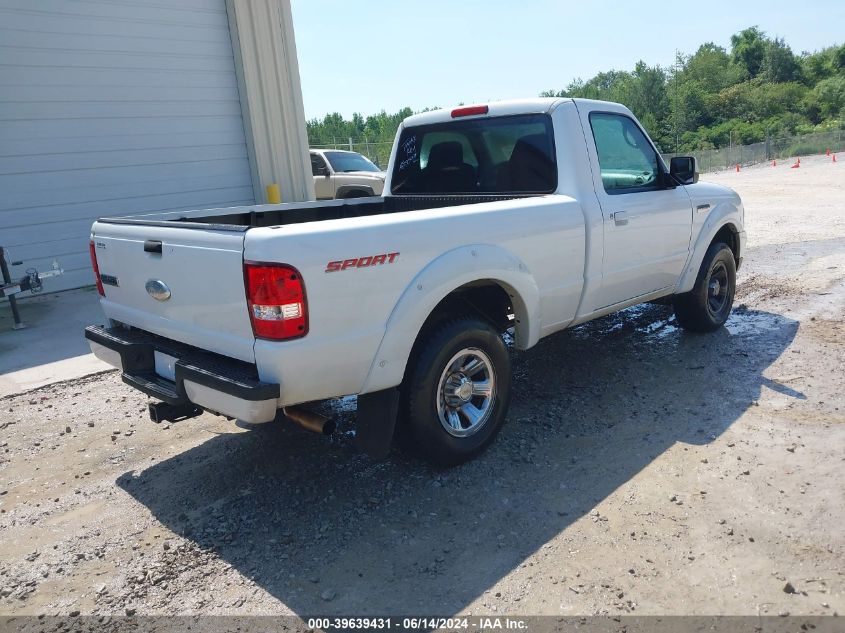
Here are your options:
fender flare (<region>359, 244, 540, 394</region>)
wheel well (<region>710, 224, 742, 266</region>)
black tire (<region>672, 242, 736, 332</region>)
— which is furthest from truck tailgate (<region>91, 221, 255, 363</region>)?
wheel well (<region>710, 224, 742, 266</region>)

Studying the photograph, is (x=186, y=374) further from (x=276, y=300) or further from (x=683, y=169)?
(x=683, y=169)

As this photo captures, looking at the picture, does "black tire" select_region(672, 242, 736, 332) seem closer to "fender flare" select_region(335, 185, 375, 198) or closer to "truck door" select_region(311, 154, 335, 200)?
"fender flare" select_region(335, 185, 375, 198)

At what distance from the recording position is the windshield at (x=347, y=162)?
13.9m

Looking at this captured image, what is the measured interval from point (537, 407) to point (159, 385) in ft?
8.17

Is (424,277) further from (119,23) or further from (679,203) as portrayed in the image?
(119,23)

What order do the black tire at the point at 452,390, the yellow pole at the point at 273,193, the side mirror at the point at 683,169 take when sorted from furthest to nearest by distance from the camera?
the yellow pole at the point at 273,193, the side mirror at the point at 683,169, the black tire at the point at 452,390

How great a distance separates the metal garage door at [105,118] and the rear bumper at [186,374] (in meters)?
5.66

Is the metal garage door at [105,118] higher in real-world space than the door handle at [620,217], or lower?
higher

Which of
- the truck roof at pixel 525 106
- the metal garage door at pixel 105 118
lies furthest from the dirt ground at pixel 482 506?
the metal garage door at pixel 105 118

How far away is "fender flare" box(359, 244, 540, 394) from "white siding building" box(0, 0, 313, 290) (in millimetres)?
7275

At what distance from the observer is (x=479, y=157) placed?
15.9 feet

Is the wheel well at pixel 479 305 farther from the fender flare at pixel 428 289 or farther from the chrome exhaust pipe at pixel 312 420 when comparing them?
the chrome exhaust pipe at pixel 312 420

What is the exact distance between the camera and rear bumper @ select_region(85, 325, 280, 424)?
2.87 m

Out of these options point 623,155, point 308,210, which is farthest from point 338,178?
point 623,155
